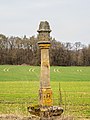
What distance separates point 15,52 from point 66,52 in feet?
58.7

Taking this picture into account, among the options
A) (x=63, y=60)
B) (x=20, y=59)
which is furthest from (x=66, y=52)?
(x=20, y=59)

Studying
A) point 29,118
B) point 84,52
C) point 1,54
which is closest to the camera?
point 29,118

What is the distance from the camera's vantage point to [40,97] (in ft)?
24.3

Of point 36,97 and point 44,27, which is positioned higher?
point 44,27

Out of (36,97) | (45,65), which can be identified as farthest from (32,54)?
(45,65)

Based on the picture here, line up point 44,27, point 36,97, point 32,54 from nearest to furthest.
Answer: point 44,27 → point 36,97 → point 32,54

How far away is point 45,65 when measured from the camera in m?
7.41

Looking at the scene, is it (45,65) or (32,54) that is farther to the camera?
(32,54)

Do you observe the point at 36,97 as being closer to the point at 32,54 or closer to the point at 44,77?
the point at 44,77

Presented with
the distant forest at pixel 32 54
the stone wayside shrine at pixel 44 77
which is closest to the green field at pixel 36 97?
the stone wayside shrine at pixel 44 77

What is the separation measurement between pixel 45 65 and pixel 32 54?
103 meters

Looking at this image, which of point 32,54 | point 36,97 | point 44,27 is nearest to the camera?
point 44,27

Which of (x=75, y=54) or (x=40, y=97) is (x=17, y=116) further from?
(x=75, y=54)

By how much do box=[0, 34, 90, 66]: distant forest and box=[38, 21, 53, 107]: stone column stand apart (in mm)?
97996
